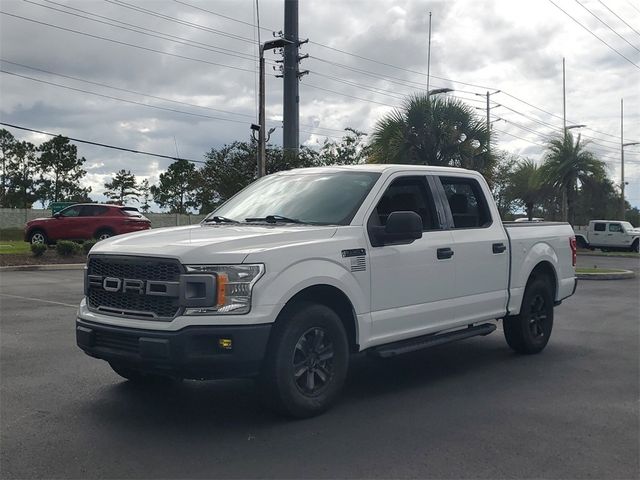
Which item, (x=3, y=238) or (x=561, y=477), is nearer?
(x=561, y=477)

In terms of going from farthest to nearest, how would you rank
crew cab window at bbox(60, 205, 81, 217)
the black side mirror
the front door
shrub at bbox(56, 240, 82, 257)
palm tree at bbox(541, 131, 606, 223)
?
palm tree at bbox(541, 131, 606, 223) < crew cab window at bbox(60, 205, 81, 217) < shrub at bbox(56, 240, 82, 257) < the front door < the black side mirror

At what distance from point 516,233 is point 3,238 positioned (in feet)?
123

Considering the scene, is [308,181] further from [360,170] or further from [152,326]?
[152,326]

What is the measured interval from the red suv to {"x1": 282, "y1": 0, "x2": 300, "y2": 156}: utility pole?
121ft

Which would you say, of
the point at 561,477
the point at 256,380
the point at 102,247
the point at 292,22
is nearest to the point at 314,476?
the point at 256,380

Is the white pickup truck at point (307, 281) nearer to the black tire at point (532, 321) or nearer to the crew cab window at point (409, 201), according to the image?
the crew cab window at point (409, 201)

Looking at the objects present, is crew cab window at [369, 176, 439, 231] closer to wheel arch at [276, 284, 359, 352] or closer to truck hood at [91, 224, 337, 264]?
truck hood at [91, 224, 337, 264]

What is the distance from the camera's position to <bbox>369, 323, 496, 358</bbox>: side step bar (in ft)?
18.8

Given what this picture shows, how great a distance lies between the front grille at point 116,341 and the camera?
16.1ft

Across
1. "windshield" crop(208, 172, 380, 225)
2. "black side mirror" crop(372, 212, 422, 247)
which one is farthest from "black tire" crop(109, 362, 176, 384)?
"black side mirror" crop(372, 212, 422, 247)

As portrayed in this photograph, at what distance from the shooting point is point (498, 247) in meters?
7.12

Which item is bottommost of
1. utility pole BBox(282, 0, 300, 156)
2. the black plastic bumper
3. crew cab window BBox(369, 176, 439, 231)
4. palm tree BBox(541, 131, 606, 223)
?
the black plastic bumper

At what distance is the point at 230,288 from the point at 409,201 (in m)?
2.36

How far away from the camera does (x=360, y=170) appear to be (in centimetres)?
641
